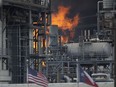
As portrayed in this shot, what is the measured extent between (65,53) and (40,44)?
16.5 feet

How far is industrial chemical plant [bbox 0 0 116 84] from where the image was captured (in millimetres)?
68562

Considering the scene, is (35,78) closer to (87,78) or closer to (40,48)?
(87,78)

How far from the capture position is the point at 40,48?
74.8 m

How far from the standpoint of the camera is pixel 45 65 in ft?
246

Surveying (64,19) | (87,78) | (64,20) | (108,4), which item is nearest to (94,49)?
(108,4)

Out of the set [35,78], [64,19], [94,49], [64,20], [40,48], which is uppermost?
[64,19]

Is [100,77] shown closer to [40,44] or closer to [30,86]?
[40,44]

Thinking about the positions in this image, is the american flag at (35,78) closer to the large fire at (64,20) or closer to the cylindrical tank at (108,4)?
the cylindrical tank at (108,4)

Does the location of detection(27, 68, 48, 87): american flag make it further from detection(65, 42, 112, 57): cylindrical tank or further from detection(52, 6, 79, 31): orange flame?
detection(52, 6, 79, 31): orange flame

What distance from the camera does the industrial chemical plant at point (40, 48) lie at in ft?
225

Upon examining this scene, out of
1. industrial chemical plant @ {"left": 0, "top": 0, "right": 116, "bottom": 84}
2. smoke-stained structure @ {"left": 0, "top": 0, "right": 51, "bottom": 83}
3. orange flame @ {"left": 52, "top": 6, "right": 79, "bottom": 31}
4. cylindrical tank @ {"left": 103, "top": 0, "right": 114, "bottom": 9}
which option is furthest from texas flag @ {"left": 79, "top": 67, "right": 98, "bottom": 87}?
orange flame @ {"left": 52, "top": 6, "right": 79, "bottom": 31}

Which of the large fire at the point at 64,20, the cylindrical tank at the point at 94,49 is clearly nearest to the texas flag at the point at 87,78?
the cylindrical tank at the point at 94,49

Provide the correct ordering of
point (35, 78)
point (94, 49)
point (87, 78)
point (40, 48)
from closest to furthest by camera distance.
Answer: point (87, 78) < point (35, 78) < point (40, 48) < point (94, 49)

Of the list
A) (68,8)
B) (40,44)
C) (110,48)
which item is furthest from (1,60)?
(68,8)
